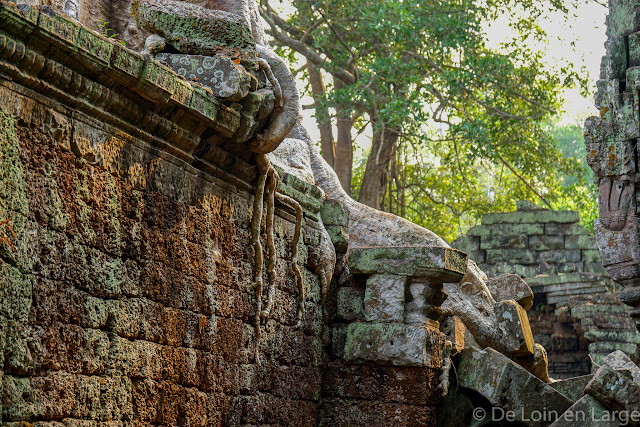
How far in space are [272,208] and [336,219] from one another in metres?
1.32

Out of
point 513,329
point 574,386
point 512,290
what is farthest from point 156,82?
point 512,290

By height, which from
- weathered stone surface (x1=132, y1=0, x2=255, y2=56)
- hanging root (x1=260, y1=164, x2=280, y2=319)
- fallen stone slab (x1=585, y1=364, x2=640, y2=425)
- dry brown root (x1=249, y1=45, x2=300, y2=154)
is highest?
weathered stone surface (x1=132, y1=0, x2=255, y2=56)

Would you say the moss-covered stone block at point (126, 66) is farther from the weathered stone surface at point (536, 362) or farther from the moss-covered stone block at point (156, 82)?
the weathered stone surface at point (536, 362)

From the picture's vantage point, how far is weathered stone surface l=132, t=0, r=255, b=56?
13.9 feet

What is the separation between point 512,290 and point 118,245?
17.1 ft

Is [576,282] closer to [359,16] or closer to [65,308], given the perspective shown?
[359,16]

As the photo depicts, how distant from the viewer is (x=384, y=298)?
587 cm

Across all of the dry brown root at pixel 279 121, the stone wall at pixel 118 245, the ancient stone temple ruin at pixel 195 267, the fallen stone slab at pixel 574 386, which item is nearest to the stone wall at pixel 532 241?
the ancient stone temple ruin at pixel 195 267

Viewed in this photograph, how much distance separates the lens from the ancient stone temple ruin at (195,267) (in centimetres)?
311

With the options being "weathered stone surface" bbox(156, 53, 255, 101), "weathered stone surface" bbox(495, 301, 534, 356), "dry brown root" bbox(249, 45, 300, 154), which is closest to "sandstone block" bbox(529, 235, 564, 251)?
"weathered stone surface" bbox(495, 301, 534, 356)

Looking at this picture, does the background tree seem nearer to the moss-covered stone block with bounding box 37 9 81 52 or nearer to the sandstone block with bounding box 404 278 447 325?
the sandstone block with bounding box 404 278 447 325

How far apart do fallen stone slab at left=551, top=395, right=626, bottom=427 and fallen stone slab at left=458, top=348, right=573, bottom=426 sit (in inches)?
19.4

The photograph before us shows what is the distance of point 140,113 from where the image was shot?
371 centimetres

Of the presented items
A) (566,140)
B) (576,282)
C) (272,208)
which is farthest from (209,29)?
(566,140)
